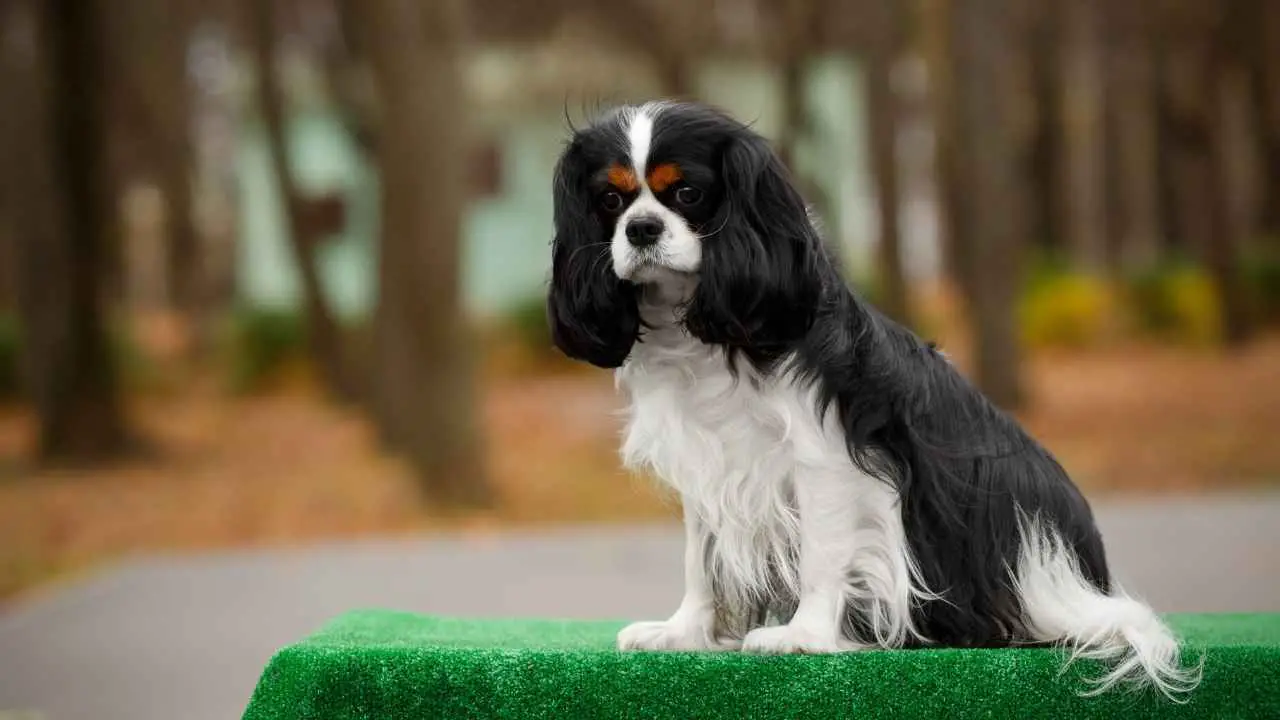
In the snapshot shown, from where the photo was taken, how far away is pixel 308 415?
1936cm

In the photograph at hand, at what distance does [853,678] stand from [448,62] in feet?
31.6

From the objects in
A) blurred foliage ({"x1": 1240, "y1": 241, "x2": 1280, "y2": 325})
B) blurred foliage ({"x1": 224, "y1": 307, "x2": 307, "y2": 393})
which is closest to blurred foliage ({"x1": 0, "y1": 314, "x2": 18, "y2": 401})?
blurred foliage ({"x1": 224, "y1": 307, "x2": 307, "y2": 393})

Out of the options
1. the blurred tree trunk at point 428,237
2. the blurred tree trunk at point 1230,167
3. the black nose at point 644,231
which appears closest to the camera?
the black nose at point 644,231

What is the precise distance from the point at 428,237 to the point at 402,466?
6.98 ft

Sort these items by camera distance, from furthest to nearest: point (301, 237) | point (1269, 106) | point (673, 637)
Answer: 1. point (1269, 106)
2. point (301, 237)
3. point (673, 637)

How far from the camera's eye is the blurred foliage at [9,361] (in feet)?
69.5

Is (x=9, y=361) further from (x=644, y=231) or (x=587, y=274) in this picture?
(x=644, y=231)

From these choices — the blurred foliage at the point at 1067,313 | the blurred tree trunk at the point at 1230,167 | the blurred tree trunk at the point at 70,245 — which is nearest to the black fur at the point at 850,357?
the blurred tree trunk at the point at 70,245

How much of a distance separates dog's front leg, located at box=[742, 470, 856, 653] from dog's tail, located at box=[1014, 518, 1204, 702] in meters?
0.50

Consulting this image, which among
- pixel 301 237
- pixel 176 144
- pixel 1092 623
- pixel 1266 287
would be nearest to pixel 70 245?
pixel 301 237

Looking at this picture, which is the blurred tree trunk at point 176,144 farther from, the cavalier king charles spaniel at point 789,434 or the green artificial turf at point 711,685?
the cavalier king charles spaniel at point 789,434

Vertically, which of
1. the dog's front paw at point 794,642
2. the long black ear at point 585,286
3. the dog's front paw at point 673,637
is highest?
the long black ear at point 585,286

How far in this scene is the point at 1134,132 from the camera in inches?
1179

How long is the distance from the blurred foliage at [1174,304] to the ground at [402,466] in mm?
590
